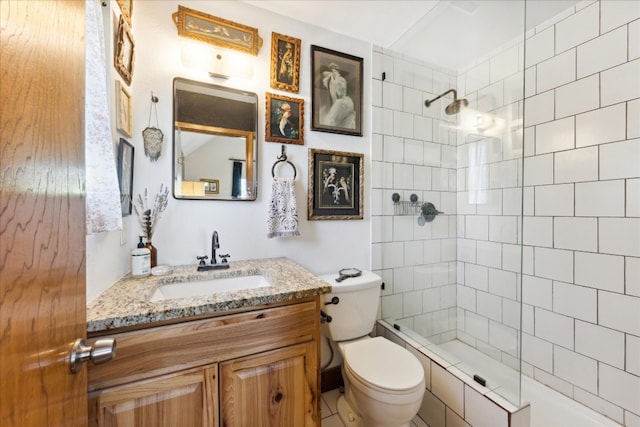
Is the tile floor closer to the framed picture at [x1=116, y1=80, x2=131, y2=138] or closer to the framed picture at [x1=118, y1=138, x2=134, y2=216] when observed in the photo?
the framed picture at [x1=118, y1=138, x2=134, y2=216]

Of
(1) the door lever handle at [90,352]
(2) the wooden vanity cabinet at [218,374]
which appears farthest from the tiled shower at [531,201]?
(1) the door lever handle at [90,352]

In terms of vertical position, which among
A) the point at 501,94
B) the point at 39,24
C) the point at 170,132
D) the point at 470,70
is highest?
the point at 470,70

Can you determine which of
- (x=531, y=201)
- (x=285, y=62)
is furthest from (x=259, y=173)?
(x=531, y=201)

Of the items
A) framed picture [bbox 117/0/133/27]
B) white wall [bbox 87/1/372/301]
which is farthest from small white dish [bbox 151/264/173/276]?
framed picture [bbox 117/0/133/27]

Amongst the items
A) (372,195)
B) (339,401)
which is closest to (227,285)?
(339,401)

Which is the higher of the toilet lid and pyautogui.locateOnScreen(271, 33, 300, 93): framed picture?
pyautogui.locateOnScreen(271, 33, 300, 93): framed picture

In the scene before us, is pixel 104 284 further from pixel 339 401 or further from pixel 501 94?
pixel 501 94

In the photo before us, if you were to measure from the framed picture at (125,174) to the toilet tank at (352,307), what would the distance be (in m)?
1.07

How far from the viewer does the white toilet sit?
110 centimetres

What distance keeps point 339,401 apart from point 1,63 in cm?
191

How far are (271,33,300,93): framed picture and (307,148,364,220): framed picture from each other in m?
0.44

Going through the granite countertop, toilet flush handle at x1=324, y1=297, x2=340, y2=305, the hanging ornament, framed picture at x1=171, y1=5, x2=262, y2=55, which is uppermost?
framed picture at x1=171, y1=5, x2=262, y2=55

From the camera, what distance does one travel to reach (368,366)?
125cm

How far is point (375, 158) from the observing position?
188 centimetres
